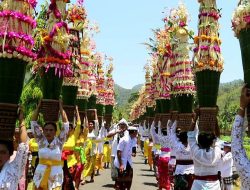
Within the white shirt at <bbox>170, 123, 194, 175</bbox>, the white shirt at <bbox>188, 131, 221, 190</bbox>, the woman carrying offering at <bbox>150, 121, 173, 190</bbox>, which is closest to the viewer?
the white shirt at <bbox>188, 131, 221, 190</bbox>

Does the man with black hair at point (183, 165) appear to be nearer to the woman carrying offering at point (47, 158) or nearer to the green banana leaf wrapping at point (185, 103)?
the green banana leaf wrapping at point (185, 103)

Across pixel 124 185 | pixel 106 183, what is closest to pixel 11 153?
pixel 124 185

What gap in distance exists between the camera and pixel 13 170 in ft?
13.5

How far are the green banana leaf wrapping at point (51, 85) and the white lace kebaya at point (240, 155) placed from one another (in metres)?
4.30

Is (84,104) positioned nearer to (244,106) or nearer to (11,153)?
(11,153)

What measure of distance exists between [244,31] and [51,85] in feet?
14.5

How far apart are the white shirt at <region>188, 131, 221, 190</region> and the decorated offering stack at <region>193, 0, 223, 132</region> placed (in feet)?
3.79

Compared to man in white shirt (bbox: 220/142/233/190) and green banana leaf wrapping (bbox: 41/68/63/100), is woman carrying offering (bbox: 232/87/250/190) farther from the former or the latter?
man in white shirt (bbox: 220/142/233/190)

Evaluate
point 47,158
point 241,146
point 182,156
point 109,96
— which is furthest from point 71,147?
point 109,96

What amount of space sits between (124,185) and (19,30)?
16.9 feet

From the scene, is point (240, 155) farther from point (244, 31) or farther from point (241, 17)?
point (241, 17)

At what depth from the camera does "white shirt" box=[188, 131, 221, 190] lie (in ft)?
20.3

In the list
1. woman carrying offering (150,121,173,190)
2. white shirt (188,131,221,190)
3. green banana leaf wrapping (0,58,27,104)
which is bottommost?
woman carrying offering (150,121,173,190)

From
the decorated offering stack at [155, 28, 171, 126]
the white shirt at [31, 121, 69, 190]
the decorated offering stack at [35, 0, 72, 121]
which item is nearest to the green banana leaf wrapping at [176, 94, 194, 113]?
the decorated offering stack at [155, 28, 171, 126]
